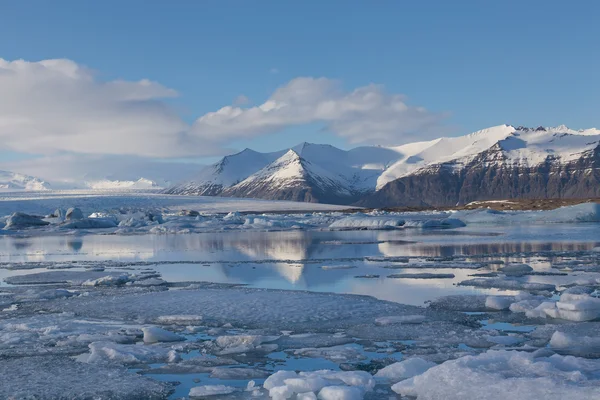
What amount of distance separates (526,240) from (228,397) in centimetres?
2070

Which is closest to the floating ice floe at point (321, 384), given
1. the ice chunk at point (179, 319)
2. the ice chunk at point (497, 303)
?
the ice chunk at point (179, 319)

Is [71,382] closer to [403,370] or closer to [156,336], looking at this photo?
[156,336]

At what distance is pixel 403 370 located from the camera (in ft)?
18.6

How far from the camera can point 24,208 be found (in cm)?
7662

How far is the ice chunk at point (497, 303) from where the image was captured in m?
9.00

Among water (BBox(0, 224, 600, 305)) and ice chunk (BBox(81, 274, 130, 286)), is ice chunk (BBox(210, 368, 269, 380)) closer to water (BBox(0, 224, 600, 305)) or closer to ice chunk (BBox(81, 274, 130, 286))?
water (BBox(0, 224, 600, 305))

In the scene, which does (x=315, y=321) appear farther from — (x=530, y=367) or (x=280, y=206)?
(x=280, y=206)

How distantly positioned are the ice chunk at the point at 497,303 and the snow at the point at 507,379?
3157 mm

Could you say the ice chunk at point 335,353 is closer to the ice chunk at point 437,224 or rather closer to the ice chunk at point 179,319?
the ice chunk at point 179,319

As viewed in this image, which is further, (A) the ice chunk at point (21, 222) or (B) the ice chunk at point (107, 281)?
(A) the ice chunk at point (21, 222)

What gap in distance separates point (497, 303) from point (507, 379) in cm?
410

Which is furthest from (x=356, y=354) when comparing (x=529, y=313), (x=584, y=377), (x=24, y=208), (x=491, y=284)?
(x=24, y=208)

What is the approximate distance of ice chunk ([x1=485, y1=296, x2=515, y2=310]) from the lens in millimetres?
8998

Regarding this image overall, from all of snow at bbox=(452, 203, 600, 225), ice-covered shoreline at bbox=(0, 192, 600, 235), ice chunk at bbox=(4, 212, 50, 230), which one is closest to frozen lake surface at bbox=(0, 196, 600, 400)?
ice-covered shoreline at bbox=(0, 192, 600, 235)
